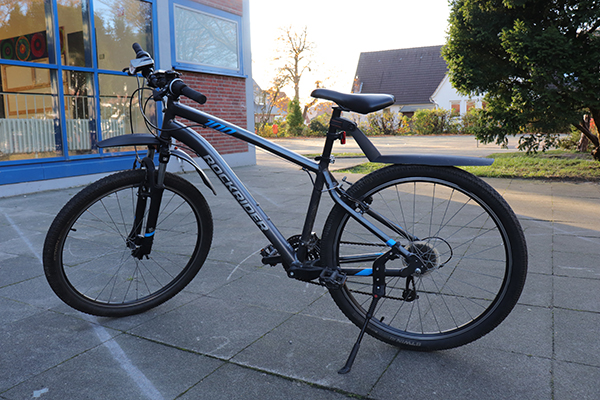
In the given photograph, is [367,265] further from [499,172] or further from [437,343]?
[499,172]

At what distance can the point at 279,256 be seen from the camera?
8.45ft

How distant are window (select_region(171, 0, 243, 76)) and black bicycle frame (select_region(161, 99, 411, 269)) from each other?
7.47 m

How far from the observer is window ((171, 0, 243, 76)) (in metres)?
9.77

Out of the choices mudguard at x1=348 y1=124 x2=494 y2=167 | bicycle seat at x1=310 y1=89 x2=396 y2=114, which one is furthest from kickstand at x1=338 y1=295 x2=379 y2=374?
bicycle seat at x1=310 y1=89 x2=396 y2=114

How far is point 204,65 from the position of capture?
405 inches

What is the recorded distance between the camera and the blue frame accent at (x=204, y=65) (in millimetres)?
9602

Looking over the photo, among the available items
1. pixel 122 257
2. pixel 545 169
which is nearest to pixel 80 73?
pixel 122 257

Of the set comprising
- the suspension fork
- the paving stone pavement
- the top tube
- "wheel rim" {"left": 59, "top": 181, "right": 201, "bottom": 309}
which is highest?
the top tube

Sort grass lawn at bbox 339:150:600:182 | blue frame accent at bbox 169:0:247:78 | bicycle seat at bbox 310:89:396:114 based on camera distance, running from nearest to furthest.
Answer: bicycle seat at bbox 310:89:396:114, grass lawn at bbox 339:150:600:182, blue frame accent at bbox 169:0:247:78

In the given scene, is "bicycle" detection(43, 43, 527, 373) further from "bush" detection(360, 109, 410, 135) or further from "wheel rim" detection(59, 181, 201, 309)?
"bush" detection(360, 109, 410, 135)

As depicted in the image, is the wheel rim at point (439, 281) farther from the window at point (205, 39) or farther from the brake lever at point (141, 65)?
the window at point (205, 39)

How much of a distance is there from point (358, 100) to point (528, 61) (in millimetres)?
6754

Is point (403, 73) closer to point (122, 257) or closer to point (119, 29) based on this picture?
point (119, 29)

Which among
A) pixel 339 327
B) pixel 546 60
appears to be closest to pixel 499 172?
pixel 546 60
